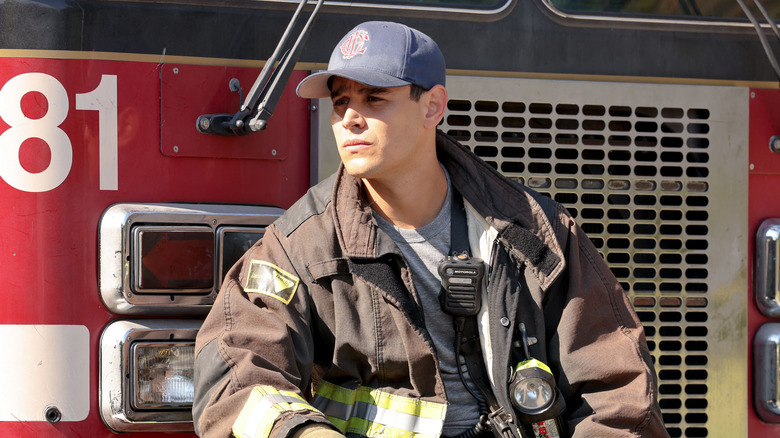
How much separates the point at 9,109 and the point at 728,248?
1924 mm

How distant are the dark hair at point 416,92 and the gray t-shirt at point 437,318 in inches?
11.9

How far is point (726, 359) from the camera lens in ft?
9.02

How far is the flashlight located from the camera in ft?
7.27

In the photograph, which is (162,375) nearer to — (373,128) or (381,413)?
(381,413)

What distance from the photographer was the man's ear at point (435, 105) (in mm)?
2359

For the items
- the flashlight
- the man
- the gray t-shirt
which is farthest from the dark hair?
the flashlight

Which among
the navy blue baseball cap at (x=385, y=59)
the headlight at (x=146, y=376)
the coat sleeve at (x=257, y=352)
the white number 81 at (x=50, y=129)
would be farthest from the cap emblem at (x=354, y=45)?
the headlight at (x=146, y=376)

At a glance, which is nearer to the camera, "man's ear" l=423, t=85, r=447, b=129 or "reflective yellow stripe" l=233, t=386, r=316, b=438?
"reflective yellow stripe" l=233, t=386, r=316, b=438

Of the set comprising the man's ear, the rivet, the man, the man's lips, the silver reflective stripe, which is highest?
the man's ear

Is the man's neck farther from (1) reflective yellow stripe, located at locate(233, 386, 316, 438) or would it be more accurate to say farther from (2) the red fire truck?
(1) reflective yellow stripe, located at locate(233, 386, 316, 438)

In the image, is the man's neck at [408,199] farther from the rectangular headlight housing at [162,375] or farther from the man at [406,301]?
the rectangular headlight housing at [162,375]

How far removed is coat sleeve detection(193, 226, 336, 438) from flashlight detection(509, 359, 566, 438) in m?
0.47

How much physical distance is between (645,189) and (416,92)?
0.81m

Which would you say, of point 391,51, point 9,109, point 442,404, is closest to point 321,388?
point 442,404
